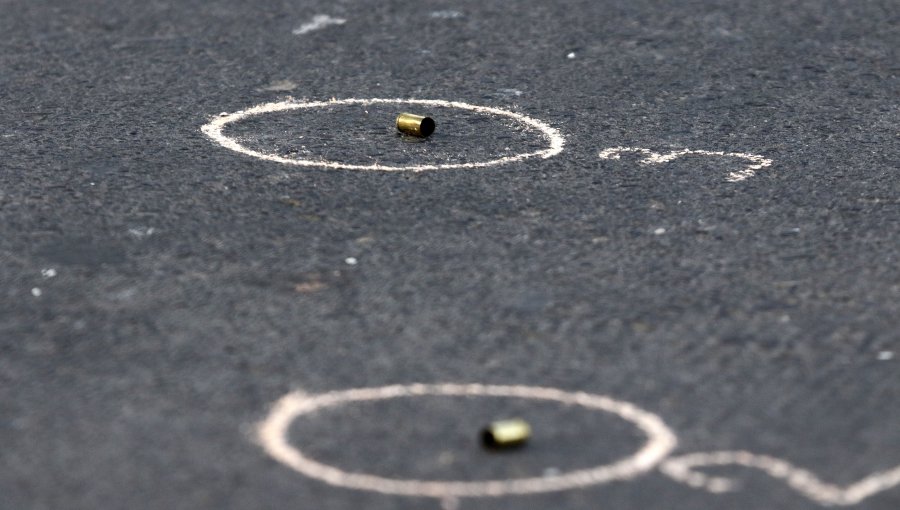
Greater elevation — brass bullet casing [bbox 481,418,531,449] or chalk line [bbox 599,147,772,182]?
brass bullet casing [bbox 481,418,531,449]

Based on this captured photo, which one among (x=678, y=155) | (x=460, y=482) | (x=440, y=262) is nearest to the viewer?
(x=460, y=482)

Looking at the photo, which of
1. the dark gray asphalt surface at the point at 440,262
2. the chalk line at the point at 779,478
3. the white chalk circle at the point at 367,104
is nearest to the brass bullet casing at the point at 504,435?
the dark gray asphalt surface at the point at 440,262

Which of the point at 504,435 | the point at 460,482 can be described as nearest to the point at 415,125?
the point at 504,435

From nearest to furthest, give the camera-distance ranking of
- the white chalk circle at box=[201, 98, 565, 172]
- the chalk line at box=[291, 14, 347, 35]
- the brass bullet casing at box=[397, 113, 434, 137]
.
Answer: the white chalk circle at box=[201, 98, 565, 172] → the brass bullet casing at box=[397, 113, 434, 137] → the chalk line at box=[291, 14, 347, 35]

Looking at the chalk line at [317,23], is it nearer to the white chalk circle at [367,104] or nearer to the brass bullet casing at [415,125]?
the white chalk circle at [367,104]

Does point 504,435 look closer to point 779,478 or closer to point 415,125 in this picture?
point 779,478

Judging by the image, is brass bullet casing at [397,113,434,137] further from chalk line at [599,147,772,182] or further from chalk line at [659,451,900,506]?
chalk line at [659,451,900,506]

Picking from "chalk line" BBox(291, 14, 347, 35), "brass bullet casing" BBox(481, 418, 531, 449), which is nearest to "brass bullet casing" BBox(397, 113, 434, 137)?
"chalk line" BBox(291, 14, 347, 35)
